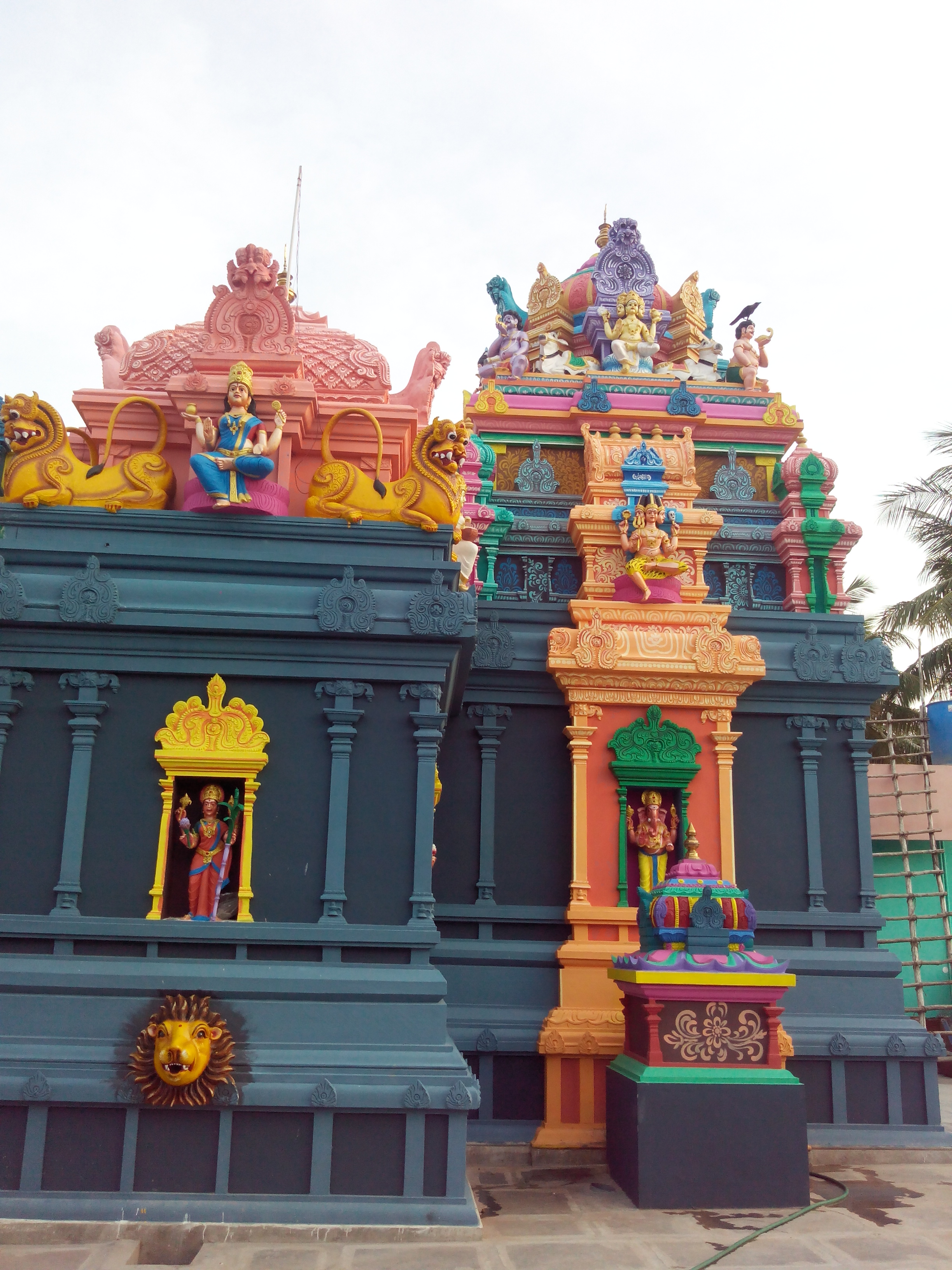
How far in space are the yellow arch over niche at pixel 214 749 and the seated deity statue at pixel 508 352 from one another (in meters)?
8.63

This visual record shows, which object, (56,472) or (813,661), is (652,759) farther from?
(56,472)

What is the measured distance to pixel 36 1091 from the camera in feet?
25.6

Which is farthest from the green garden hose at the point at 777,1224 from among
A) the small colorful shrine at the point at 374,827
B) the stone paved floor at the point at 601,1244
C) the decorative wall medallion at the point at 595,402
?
the decorative wall medallion at the point at 595,402

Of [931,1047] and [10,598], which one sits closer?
[10,598]

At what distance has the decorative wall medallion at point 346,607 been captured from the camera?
29.6ft

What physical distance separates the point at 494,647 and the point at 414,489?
3289 millimetres

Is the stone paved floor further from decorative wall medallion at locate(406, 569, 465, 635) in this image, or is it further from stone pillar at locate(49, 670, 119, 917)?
decorative wall medallion at locate(406, 569, 465, 635)

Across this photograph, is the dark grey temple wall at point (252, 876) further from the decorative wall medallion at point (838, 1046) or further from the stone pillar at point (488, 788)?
the decorative wall medallion at point (838, 1046)

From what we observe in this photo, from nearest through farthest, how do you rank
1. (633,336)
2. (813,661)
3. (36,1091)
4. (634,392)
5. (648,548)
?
(36,1091), (813,661), (648,548), (634,392), (633,336)

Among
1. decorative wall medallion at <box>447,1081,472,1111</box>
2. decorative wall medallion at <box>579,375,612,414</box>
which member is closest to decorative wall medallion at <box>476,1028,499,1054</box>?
decorative wall medallion at <box>447,1081,472,1111</box>

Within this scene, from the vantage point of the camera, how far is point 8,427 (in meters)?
9.44

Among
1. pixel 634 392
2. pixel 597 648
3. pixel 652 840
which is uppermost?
pixel 634 392

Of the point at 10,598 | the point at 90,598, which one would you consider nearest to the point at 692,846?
the point at 90,598

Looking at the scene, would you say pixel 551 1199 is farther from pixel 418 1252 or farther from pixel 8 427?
pixel 8 427
